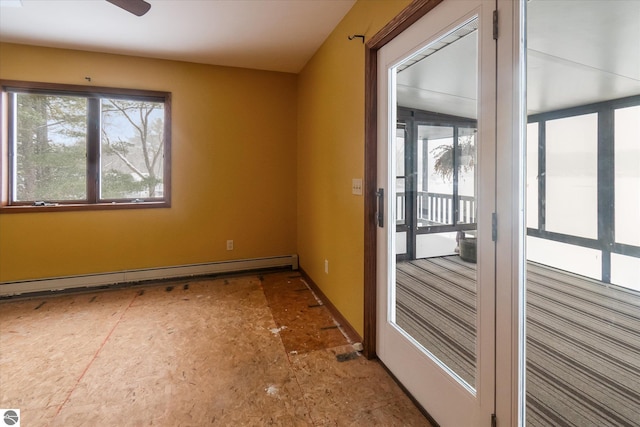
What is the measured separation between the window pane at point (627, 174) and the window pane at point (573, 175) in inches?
2.2

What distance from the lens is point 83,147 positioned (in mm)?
3443

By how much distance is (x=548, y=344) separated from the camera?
128 centimetres

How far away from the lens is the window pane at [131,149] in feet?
11.6

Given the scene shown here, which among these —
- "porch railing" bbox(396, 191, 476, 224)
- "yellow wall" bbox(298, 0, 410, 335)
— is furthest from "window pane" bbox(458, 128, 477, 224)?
"yellow wall" bbox(298, 0, 410, 335)

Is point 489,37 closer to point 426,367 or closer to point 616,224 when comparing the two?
point 616,224

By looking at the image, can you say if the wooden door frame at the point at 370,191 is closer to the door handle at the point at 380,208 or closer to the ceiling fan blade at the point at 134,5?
the door handle at the point at 380,208

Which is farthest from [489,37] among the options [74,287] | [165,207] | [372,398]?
[74,287]

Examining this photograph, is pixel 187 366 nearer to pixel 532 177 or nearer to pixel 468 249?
pixel 468 249

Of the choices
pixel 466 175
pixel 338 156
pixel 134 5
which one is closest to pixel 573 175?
pixel 466 175

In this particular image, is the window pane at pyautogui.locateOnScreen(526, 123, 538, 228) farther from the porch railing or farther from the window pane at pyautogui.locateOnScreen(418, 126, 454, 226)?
the window pane at pyautogui.locateOnScreen(418, 126, 454, 226)

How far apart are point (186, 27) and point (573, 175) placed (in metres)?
3.17

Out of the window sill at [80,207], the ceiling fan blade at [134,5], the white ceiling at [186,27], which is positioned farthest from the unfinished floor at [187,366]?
the white ceiling at [186,27]

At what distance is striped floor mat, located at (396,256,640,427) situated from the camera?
106 centimetres

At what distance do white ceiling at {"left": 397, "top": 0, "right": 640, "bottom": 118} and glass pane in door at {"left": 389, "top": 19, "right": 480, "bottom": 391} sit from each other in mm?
155
